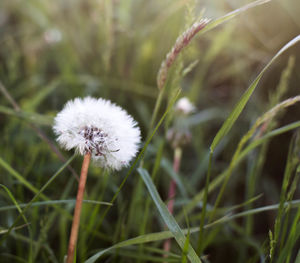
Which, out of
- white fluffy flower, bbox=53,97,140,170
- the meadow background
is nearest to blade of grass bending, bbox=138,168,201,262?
white fluffy flower, bbox=53,97,140,170

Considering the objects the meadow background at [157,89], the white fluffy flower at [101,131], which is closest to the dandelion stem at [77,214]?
the white fluffy flower at [101,131]

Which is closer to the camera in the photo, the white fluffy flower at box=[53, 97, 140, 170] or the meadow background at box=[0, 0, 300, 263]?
the white fluffy flower at box=[53, 97, 140, 170]

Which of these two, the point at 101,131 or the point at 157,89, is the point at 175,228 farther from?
the point at 157,89

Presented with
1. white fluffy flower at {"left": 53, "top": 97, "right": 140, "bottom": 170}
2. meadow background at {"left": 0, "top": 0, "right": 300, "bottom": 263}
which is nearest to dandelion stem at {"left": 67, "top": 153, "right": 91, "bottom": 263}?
white fluffy flower at {"left": 53, "top": 97, "right": 140, "bottom": 170}

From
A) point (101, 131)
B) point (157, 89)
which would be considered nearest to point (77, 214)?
point (101, 131)

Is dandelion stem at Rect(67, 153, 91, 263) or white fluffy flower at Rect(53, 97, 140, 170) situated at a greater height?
white fluffy flower at Rect(53, 97, 140, 170)

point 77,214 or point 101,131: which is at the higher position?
point 101,131

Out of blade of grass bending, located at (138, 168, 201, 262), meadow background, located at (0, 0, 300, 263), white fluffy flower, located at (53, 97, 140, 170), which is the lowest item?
blade of grass bending, located at (138, 168, 201, 262)

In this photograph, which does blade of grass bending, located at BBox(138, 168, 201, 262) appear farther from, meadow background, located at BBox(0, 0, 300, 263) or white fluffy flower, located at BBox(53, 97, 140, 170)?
meadow background, located at BBox(0, 0, 300, 263)

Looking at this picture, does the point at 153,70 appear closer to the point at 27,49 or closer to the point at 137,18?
the point at 137,18
